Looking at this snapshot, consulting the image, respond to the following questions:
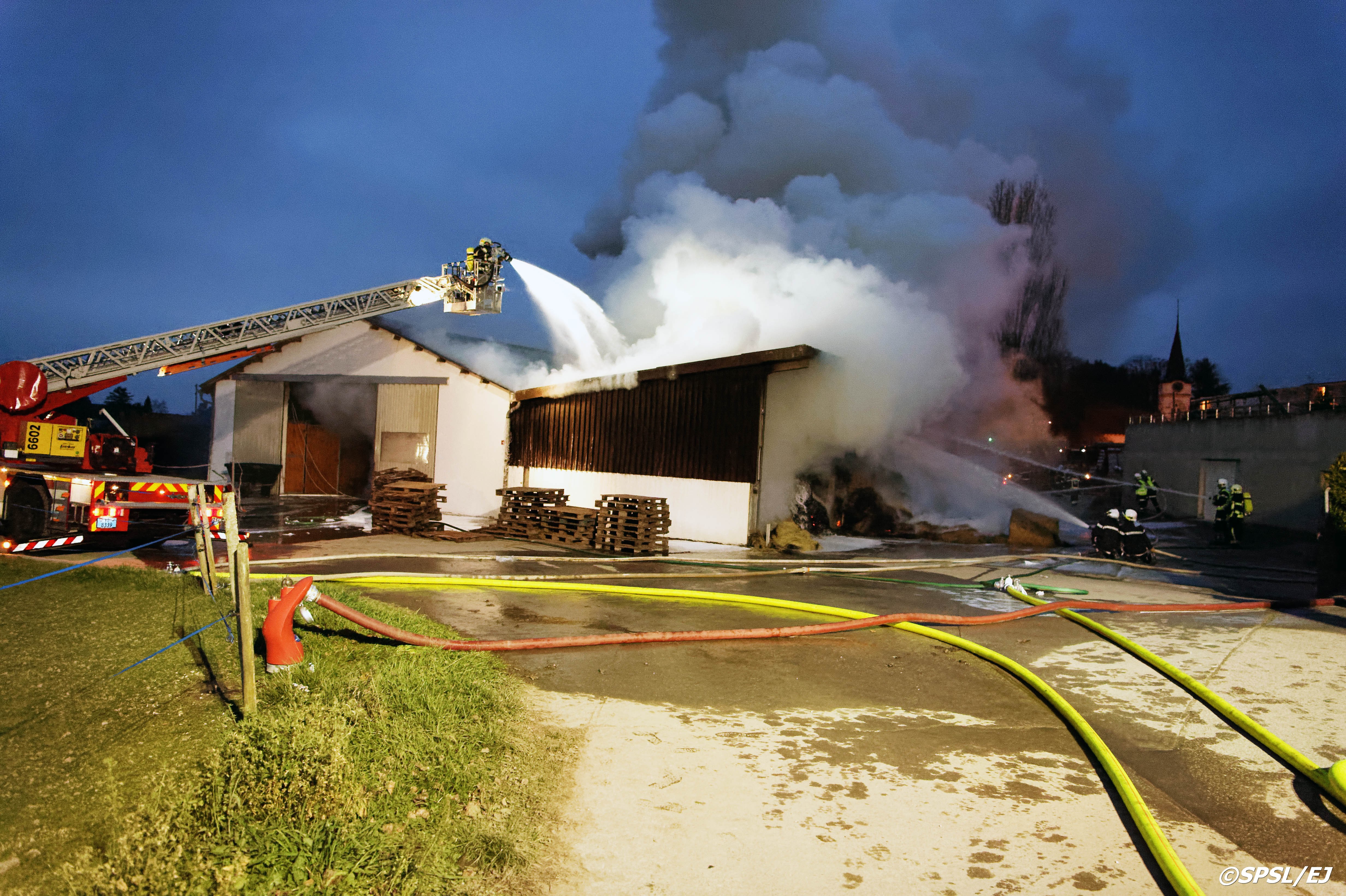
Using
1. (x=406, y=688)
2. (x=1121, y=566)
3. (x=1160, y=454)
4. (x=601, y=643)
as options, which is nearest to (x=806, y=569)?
(x=601, y=643)

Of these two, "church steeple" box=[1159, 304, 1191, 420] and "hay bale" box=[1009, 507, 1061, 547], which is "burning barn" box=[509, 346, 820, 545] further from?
"church steeple" box=[1159, 304, 1191, 420]

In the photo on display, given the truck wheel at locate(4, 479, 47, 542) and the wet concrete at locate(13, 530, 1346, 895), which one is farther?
the truck wheel at locate(4, 479, 47, 542)

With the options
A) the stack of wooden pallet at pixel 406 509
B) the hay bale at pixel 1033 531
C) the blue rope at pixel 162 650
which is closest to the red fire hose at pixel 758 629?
the blue rope at pixel 162 650

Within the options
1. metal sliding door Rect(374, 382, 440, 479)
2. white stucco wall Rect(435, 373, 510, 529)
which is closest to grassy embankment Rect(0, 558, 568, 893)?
white stucco wall Rect(435, 373, 510, 529)

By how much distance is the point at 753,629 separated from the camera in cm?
809

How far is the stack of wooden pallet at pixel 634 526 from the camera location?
594 inches

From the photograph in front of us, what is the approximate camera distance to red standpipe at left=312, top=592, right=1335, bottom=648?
6520 millimetres

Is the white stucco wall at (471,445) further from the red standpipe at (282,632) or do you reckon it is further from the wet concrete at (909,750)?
the red standpipe at (282,632)

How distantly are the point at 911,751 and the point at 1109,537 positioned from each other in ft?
42.3

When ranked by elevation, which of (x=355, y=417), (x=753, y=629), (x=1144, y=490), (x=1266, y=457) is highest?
(x=355, y=417)

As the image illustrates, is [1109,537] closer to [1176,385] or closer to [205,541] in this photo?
[205,541]

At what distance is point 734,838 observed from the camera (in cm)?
375

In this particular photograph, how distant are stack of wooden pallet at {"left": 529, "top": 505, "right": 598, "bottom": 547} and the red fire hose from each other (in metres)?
7.95

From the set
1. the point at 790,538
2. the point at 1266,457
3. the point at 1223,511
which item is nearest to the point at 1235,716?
the point at 790,538
